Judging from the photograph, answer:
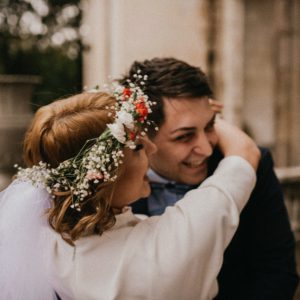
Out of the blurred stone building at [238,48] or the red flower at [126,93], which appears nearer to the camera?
the red flower at [126,93]

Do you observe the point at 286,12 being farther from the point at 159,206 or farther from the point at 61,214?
the point at 61,214

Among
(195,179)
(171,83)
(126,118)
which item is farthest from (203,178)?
(126,118)

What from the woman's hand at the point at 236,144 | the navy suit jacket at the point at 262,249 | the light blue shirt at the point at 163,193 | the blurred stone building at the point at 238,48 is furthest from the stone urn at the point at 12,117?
the navy suit jacket at the point at 262,249

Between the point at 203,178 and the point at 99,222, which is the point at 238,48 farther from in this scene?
the point at 99,222

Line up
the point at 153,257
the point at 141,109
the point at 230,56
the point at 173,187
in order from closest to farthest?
the point at 153,257 → the point at 141,109 → the point at 173,187 → the point at 230,56

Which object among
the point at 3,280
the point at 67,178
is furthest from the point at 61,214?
the point at 3,280

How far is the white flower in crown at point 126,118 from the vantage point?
1459 millimetres

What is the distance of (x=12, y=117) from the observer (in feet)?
22.8

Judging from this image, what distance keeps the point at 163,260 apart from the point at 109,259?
0.16 meters

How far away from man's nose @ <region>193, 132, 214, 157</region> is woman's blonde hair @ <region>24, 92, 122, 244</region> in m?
0.59

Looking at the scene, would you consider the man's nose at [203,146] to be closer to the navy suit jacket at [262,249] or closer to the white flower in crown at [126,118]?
the navy suit jacket at [262,249]

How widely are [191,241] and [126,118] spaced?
41 centimetres

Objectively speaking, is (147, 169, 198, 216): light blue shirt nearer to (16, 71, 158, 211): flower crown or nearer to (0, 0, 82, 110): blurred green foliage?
(16, 71, 158, 211): flower crown

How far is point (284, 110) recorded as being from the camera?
6.35 meters
